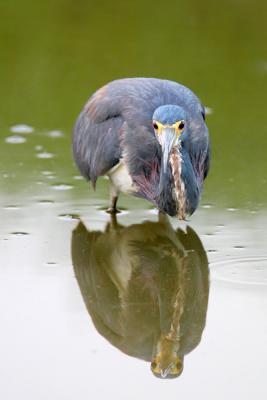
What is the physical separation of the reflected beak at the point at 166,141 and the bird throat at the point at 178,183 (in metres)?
0.14

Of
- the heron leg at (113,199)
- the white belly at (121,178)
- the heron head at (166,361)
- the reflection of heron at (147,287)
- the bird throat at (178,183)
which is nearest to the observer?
the heron head at (166,361)

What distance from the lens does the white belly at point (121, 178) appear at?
22.8 feet

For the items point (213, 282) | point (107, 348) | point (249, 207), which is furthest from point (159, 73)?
point (107, 348)

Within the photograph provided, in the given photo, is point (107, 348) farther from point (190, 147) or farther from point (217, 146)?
point (217, 146)

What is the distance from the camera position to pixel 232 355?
5066mm

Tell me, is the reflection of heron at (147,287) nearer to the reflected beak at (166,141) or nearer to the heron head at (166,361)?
the heron head at (166,361)

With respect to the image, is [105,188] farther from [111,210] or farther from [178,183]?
[178,183]

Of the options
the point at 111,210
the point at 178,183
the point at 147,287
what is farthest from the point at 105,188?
the point at 147,287

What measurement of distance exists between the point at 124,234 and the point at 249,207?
0.86 metres

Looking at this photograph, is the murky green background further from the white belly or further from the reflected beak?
the reflected beak

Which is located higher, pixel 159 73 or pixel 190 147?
pixel 190 147

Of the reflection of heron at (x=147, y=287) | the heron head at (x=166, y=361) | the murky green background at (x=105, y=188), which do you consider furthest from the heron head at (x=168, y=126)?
the heron head at (x=166, y=361)

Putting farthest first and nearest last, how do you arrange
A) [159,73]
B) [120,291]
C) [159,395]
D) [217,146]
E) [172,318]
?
[159,73]
[217,146]
[120,291]
[172,318]
[159,395]

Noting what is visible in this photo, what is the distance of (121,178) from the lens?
23.0ft
